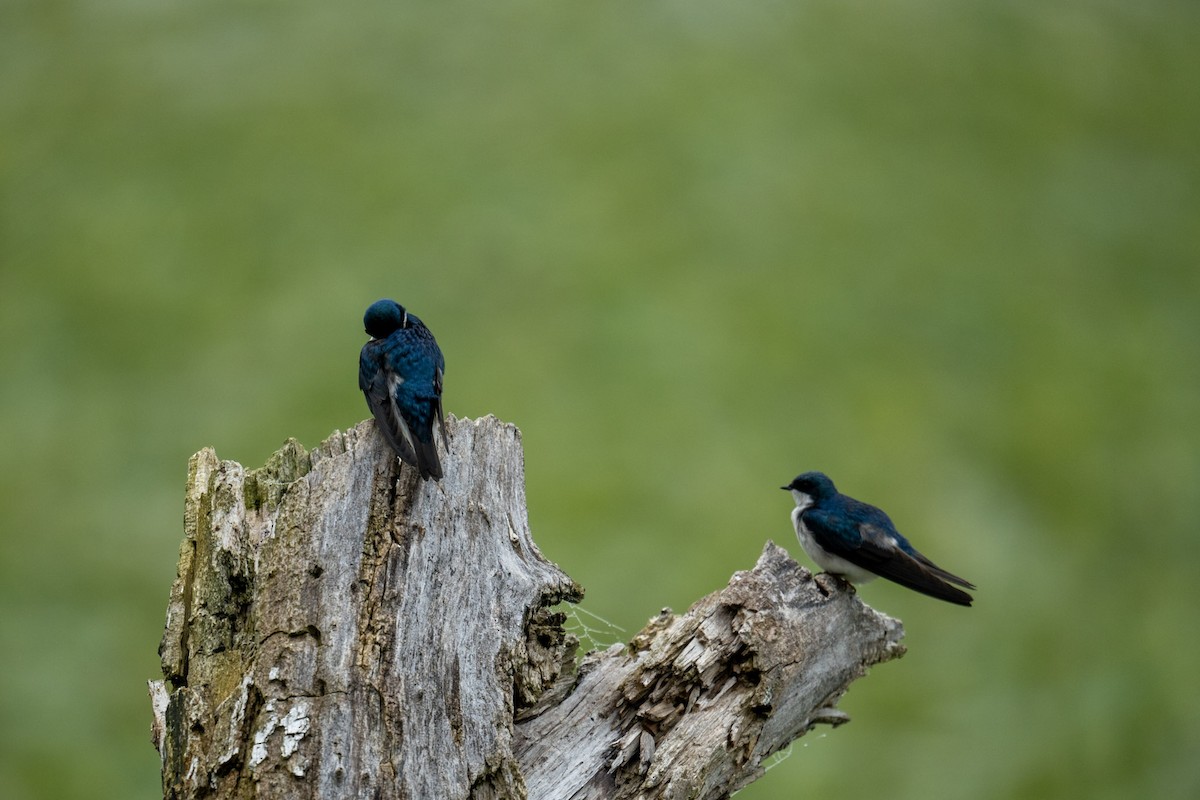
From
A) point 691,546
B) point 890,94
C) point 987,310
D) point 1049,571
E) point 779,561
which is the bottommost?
point 779,561

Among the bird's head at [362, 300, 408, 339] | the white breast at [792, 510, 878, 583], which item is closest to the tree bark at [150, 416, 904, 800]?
the white breast at [792, 510, 878, 583]

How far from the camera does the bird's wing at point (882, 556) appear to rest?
18.1 ft

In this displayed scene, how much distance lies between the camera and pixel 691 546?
13055 mm

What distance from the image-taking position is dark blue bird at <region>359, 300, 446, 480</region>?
14.7 ft

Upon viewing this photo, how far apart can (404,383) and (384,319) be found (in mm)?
757

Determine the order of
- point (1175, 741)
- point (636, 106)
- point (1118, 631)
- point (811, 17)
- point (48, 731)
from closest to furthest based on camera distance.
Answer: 1. point (48, 731)
2. point (1175, 741)
3. point (1118, 631)
4. point (636, 106)
5. point (811, 17)

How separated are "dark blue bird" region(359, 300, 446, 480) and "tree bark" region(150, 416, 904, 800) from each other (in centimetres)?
12

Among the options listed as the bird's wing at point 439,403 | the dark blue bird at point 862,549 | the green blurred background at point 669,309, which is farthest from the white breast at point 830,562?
the green blurred background at point 669,309

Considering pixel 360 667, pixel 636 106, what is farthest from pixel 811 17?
pixel 360 667

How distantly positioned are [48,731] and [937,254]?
1306 cm

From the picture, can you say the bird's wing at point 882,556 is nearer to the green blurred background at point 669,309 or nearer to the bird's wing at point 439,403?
the bird's wing at point 439,403

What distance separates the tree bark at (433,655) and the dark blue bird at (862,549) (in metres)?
0.60

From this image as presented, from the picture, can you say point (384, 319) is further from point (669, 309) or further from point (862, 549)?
point (669, 309)

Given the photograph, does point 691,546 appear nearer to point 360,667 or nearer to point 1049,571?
point 1049,571
